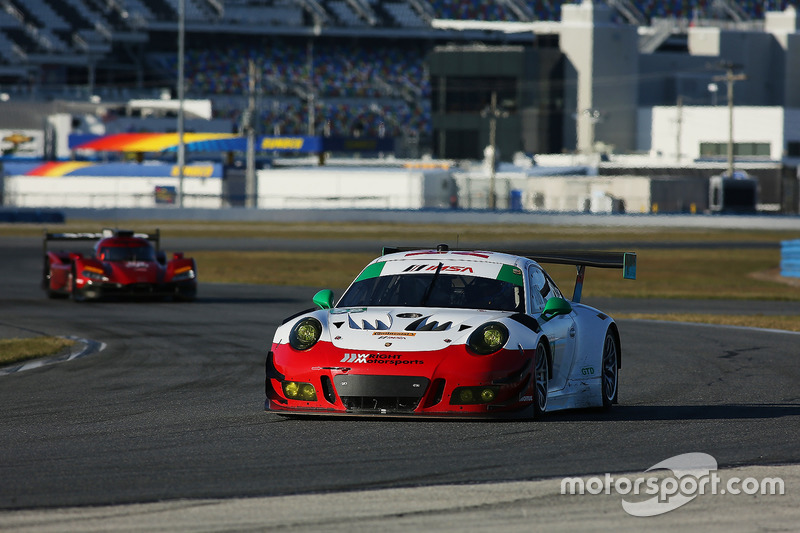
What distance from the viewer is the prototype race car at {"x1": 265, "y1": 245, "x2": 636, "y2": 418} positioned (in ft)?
27.7

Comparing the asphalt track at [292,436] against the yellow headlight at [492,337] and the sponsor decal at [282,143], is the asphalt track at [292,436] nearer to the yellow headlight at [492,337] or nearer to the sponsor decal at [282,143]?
the yellow headlight at [492,337]

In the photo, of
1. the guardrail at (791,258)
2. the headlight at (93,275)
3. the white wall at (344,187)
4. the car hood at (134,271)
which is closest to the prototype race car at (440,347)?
the car hood at (134,271)

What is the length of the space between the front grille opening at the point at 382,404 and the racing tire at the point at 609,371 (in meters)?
2.14

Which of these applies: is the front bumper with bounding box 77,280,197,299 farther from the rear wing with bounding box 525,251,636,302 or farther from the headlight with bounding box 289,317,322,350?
the headlight with bounding box 289,317,322,350

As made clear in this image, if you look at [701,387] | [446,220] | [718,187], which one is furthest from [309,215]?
[701,387]

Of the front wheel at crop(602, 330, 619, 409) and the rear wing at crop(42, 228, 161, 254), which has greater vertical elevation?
the rear wing at crop(42, 228, 161, 254)

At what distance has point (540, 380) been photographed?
29.2 feet

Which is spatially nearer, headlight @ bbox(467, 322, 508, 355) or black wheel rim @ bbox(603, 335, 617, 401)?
headlight @ bbox(467, 322, 508, 355)

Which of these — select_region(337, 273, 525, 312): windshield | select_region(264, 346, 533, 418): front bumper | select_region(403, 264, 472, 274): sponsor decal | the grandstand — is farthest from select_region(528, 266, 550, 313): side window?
the grandstand

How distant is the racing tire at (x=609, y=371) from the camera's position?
33.0 ft

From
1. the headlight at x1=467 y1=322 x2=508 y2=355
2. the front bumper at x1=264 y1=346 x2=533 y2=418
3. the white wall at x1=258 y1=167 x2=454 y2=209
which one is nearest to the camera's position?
the front bumper at x1=264 y1=346 x2=533 y2=418

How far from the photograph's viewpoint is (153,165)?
7300 centimetres

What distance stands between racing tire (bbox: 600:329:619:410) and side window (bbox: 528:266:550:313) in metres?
0.69

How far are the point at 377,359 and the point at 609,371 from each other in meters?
2.73
